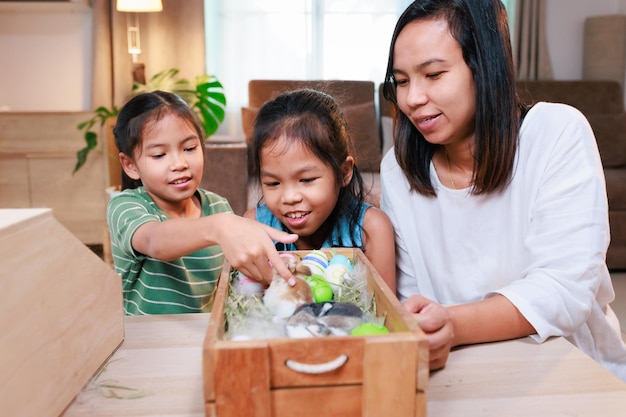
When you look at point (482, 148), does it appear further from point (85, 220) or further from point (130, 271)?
point (85, 220)

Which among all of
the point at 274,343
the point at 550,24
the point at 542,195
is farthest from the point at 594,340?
the point at 550,24

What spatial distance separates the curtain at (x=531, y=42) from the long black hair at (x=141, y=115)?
3.87 metres

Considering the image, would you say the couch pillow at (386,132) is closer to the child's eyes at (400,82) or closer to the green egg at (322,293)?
the child's eyes at (400,82)

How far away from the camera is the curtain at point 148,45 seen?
14.4ft

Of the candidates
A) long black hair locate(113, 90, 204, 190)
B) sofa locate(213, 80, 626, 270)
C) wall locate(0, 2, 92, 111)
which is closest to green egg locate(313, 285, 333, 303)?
long black hair locate(113, 90, 204, 190)

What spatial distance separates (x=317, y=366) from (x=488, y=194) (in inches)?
29.1

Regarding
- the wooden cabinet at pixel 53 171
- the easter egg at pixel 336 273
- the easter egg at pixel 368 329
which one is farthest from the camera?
the wooden cabinet at pixel 53 171

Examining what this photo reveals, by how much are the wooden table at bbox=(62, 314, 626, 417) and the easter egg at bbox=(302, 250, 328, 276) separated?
A: 0.65ft

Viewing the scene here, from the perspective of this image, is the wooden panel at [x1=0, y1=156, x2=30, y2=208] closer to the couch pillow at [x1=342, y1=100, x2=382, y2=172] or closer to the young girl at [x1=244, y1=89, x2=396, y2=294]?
the couch pillow at [x1=342, y1=100, x2=382, y2=172]

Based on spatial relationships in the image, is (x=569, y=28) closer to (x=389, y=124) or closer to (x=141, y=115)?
(x=389, y=124)

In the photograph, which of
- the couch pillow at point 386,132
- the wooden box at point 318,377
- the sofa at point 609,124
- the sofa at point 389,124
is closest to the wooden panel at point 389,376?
the wooden box at point 318,377

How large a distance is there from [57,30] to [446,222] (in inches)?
159

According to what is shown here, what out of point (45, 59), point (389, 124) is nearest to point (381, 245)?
point (389, 124)

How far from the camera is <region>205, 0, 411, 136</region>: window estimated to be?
4.62 metres
